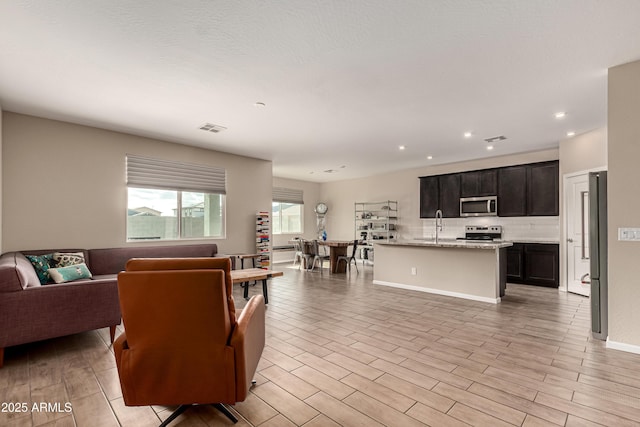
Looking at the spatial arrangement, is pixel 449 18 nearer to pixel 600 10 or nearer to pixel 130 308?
pixel 600 10

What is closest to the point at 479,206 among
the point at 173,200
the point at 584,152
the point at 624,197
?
the point at 584,152

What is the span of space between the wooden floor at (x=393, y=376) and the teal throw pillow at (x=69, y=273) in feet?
2.42

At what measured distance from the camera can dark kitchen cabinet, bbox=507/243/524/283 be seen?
641 cm

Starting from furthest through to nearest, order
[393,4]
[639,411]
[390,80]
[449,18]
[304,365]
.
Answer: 1. [390,80]
2. [304,365]
3. [449,18]
4. [393,4]
5. [639,411]

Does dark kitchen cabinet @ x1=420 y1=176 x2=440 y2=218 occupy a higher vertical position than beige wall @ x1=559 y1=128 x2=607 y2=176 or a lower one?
lower

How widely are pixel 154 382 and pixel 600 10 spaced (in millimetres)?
3834

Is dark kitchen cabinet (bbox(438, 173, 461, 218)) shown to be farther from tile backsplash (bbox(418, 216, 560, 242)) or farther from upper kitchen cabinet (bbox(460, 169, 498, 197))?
tile backsplash (bbox(418, 216, 560, 242))

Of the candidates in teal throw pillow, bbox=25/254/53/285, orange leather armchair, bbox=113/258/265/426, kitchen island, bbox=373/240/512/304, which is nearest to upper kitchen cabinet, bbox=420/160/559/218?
kitchen island, bbox=373/240/512/304

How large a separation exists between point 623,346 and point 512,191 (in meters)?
4.30

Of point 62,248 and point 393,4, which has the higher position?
point 393,4

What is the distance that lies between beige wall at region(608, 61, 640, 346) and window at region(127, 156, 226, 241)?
600 centimetres

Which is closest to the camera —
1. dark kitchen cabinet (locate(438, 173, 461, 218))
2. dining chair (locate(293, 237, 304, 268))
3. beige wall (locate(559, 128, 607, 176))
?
beige wall (locate(559, 128, 607, 176))

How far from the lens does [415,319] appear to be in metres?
4.03

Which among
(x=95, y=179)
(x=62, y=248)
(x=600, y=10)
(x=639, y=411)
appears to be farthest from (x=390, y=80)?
(x=62, y=248)
